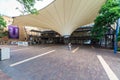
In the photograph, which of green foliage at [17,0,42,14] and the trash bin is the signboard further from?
green foliage at [17,0,42,14]

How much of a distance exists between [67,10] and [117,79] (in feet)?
42.2

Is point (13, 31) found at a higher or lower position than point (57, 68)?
higher

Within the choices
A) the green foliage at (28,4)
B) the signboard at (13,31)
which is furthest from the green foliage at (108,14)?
the signboard at (13,31)

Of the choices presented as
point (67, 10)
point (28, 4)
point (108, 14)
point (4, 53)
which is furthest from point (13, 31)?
point (28, 4)

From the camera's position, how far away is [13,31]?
112ft

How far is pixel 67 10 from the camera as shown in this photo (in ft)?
53.7

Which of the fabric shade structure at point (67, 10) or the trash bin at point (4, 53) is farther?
the fabric shade structure at point (67, 10)

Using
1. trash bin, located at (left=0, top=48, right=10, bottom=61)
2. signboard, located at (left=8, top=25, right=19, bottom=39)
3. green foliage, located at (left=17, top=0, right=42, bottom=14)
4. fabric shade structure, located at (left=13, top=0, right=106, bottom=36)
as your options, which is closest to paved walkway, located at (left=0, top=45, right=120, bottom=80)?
trash bin, located at (left=0, top=48, right=10, bottom=61)

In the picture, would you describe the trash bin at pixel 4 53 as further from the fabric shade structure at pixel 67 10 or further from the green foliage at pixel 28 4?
the fabric shade structure at pixel 67 10

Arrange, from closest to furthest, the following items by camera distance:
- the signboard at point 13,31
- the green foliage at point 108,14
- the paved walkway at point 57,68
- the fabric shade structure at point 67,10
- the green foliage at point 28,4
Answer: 1. the paved walkway at point 57,68
2. the green foliage at point 28,4
3. the fabric shade structure at point 67,10
4. the green foliage at point 108,14
5. the signboard at point 13,31

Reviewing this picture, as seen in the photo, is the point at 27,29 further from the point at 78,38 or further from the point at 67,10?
the point at 67,10

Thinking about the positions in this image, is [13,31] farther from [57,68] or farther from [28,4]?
[57,68]

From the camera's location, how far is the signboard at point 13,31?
33.2 meters

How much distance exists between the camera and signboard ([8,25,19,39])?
33.2m
